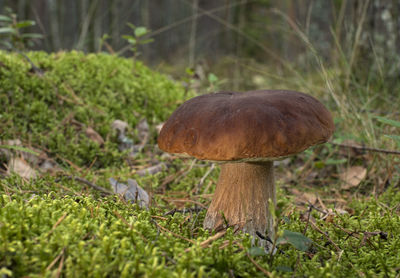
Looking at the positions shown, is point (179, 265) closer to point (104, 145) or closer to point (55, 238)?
point (55, 238)

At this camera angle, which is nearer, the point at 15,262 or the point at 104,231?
the point at 15,262

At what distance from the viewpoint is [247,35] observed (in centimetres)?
368

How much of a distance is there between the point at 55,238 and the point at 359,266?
1.17m

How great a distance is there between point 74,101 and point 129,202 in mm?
1563

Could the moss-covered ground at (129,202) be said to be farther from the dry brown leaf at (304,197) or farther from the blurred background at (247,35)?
the blurred background at (247,35)

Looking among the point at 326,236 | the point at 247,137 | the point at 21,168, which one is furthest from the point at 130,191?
the point at 326,236

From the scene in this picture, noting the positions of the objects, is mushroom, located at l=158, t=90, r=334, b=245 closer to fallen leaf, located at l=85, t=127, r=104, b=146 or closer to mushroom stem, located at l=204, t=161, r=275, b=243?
mushroom stem, located at l=204, t=161, r=275, b=243

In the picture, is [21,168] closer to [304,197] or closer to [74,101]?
[74,101]

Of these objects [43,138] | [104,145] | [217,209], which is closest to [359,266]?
[217,209]

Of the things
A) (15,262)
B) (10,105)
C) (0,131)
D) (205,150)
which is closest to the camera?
(15,262)

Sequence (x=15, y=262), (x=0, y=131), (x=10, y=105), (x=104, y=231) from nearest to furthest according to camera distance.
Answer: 1. (x=15, y=262)
2. (x=104, y=231)
3. (x=0, y=131)
4. (x=10, y=105)

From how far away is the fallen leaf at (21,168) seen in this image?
2.10 meters

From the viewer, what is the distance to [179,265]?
39.4 inches

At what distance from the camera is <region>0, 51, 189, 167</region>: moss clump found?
2553 mm
